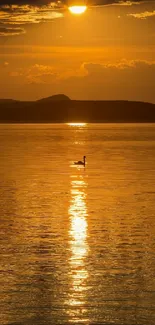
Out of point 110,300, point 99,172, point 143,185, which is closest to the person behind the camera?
point 110,300

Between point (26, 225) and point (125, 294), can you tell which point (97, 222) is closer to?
point (26, 225)

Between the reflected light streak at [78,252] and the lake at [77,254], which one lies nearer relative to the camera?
the lake at [77,254]

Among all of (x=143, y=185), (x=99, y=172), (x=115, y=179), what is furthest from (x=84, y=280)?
(x=99, y=172)

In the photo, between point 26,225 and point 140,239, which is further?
point 26,225

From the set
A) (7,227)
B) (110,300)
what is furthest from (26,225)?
(110,300)

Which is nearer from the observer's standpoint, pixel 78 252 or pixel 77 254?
pixel 77 254

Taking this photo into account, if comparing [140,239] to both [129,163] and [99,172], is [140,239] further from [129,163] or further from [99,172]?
[129,163]

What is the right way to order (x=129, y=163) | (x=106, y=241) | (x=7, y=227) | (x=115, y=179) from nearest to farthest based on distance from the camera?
(x=106, y=241) → (x=7, y=227) → (x=115, y=179) → (x=129, y=163)

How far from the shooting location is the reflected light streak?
19703 mm

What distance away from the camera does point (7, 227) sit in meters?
31.2

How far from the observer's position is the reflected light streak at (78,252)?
19.7m

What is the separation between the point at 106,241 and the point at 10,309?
9.10m

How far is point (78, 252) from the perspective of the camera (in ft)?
85.0

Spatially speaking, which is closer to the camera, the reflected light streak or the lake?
the lake
